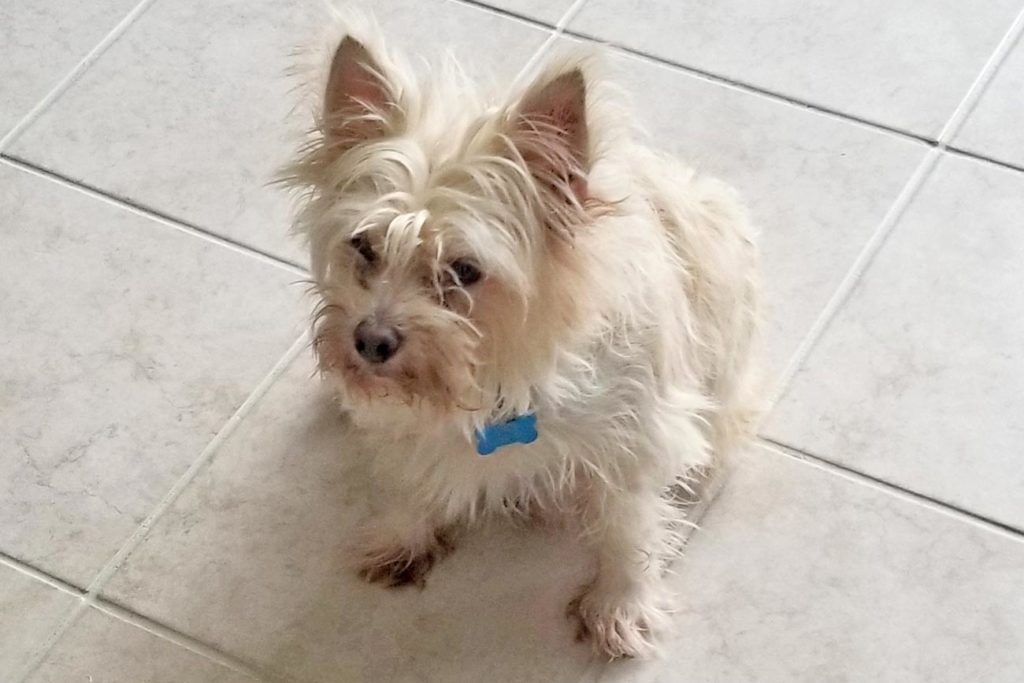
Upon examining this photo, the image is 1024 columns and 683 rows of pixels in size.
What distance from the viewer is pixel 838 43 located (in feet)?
6.92

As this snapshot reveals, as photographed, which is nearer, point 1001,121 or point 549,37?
point 1001,121

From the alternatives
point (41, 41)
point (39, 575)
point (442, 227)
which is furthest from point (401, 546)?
point (41, 41)

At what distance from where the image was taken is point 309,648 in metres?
1.58

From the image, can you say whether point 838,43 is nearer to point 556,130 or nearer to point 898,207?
point 898,207

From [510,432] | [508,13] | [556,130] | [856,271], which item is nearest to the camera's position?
[556,130]

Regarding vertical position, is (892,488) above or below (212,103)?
above

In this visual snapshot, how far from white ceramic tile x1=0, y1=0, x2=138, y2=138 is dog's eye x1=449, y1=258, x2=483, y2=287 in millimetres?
1206

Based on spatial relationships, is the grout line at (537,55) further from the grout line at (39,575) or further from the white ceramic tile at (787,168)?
the grout line at (39,575)

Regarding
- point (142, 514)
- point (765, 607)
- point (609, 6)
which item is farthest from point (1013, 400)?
point (142, 514)

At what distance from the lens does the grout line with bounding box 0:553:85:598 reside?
1630mm

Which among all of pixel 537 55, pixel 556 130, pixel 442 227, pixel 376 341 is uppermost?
pixel 556 130

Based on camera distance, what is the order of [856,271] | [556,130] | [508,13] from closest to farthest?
[556,130], [856,271], [508,13]

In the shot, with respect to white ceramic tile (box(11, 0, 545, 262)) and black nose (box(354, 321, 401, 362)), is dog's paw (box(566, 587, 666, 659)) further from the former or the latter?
white ceramic tile (box(11, 0, 545, 262))

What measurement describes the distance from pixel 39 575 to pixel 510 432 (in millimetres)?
709
